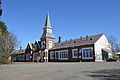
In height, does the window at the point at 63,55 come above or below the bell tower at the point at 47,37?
below

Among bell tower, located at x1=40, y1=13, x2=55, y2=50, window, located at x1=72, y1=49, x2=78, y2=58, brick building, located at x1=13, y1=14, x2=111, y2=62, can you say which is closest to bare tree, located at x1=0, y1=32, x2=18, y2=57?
bell tower, located at x1=40, y1=13, x2=55, y2=50

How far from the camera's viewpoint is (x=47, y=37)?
4791 cm

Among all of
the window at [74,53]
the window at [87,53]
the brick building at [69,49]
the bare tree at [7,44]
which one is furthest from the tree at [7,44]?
the window at [87,53]

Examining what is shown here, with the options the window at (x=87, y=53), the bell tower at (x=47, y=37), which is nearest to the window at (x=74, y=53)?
the window at (x=87, y=53)

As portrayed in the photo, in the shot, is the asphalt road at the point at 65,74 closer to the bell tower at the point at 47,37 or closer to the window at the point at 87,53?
the window at the point at 87,53

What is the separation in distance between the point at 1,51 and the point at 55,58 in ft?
53.6

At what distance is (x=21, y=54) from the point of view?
6681 centimetres

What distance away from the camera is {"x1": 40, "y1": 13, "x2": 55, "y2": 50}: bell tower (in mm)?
48050

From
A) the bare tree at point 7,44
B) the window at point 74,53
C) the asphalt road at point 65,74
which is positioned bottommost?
the asphalt road at point 65,74

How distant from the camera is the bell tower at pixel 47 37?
158ft

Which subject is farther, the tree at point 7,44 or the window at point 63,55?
the window at point 63,55

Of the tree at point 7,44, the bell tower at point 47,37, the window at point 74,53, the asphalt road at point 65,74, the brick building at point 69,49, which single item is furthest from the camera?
the bell tower at point 47,37

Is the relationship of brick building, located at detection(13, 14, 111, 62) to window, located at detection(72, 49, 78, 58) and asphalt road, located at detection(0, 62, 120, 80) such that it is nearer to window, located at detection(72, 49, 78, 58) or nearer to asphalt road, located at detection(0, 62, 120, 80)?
window, located at detection(72, 49, 78, 58)

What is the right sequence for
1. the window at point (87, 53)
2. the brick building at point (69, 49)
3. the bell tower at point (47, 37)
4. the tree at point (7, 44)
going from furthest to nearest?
the bell tower at point (47, 37), the tree at point (7, 44), the brick building at point (69, 49), the window at point (87, 53)
